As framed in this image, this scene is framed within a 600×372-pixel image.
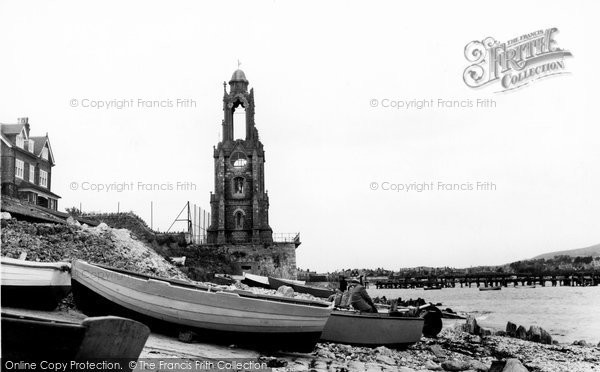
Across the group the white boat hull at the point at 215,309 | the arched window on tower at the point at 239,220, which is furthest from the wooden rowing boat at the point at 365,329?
the arched window on tower at the point at 239,220

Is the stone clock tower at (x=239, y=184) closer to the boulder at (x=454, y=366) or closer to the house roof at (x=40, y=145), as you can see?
the house roof at (x=40, y=145)

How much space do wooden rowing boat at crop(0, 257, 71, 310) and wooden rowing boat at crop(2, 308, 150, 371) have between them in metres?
6.29

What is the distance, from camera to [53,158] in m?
50.8

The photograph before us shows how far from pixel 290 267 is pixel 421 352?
41501mm

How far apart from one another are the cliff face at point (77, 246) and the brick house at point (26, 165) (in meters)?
20.0

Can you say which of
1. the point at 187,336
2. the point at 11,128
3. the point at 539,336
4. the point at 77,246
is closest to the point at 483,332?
the point at 539,336

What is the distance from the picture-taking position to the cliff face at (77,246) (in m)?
18.3

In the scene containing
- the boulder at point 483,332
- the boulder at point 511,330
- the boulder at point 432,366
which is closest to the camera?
the boulder at point 432,366

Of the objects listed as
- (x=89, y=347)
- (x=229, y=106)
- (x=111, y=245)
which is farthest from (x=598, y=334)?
(x=229, y=106)

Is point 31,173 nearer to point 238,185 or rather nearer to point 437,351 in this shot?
point 238,185

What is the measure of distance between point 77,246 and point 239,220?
1627 inches

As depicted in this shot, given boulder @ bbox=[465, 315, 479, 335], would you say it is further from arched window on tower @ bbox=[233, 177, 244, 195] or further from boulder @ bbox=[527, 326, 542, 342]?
arched window on tower @ bbox=[233, 177, 244, 195]

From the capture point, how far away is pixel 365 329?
16.1 m

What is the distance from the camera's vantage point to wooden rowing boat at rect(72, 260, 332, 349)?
12625 mm
